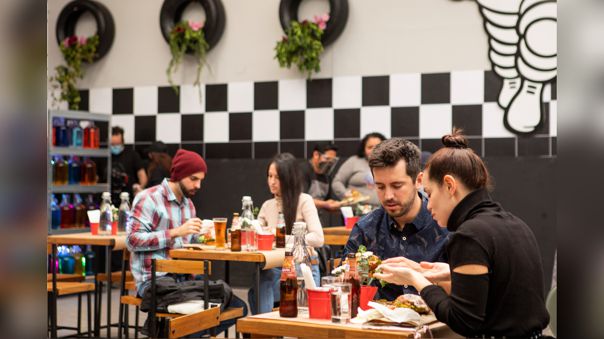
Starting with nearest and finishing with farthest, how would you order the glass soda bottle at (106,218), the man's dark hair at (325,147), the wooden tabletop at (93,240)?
the wooden tabletop at (93,240) → the glass soda bottle at (106,218) → the man's dark hair at (325,147)

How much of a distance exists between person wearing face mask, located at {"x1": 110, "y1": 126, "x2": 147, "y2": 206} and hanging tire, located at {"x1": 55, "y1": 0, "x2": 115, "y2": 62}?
100 centimetres

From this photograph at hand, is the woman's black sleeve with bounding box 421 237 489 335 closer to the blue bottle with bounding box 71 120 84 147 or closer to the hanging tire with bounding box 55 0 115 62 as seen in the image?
the blue bottle with bounding box 71 120 84 147

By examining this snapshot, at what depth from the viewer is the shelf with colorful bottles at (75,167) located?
812 centimetres

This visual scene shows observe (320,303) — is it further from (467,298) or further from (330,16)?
(330,16)

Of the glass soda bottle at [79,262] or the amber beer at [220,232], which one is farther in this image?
the glass soda bottle at [79,262]

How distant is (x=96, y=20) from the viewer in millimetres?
9062

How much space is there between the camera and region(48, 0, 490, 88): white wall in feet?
24.8

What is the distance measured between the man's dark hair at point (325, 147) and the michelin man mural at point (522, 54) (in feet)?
5.45

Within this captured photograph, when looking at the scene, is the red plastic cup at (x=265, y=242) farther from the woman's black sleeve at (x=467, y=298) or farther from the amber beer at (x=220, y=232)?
the woman's black sleeve at (x=467, y=298)

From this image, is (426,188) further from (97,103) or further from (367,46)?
(97,103)

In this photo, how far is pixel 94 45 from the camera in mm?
9023

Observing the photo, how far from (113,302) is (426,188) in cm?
584

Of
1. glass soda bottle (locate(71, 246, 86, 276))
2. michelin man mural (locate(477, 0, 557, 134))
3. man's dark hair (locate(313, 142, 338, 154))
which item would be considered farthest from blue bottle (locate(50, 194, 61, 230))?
michelin man mural (locate(477, 0, 557, 134))

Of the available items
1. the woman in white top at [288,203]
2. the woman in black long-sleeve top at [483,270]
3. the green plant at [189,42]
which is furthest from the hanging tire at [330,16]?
the woman in black long-sleeve top at [483,270]
